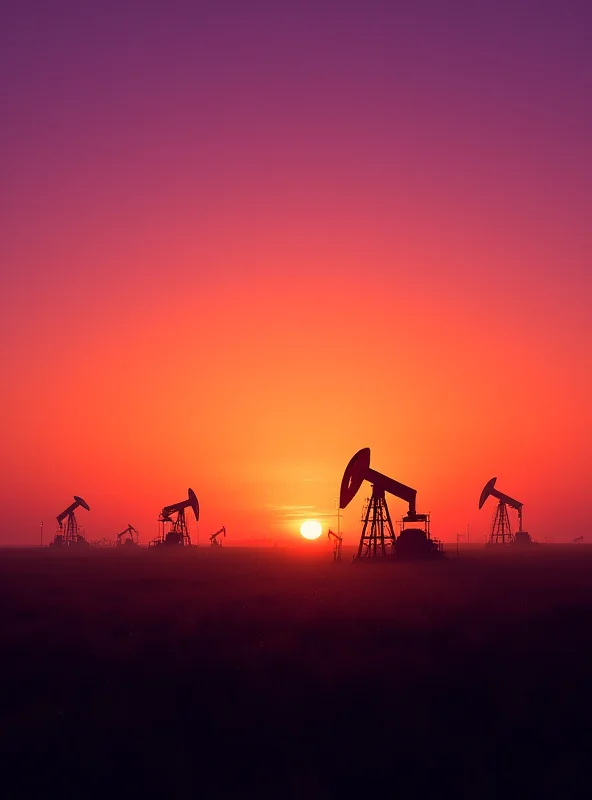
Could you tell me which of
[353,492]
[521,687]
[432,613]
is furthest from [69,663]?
[353,492]

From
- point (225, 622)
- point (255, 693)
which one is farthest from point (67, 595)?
point (255, 693)

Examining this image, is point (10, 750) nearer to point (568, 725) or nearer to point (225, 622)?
point (568, 725)

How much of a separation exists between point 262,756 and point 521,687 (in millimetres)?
7510

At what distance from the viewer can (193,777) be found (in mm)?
11844

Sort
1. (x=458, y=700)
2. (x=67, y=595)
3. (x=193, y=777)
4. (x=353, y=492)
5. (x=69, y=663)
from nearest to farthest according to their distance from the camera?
(x=193, y=777) < (x=458, y=700) < (x=69, y=663) < (x=67, y=595) < (x=353, y=492)

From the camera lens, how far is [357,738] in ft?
44.8

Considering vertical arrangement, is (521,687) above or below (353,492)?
below

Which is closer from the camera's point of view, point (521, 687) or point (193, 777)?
point (193, 777)

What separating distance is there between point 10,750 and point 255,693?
575 centimetres

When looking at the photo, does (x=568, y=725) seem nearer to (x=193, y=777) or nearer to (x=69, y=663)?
(x=193, y=777)

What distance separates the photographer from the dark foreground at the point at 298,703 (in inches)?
468

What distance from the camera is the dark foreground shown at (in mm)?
11883

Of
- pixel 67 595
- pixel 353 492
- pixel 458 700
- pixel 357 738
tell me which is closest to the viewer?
pixel 357 738

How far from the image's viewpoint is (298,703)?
16062mm
